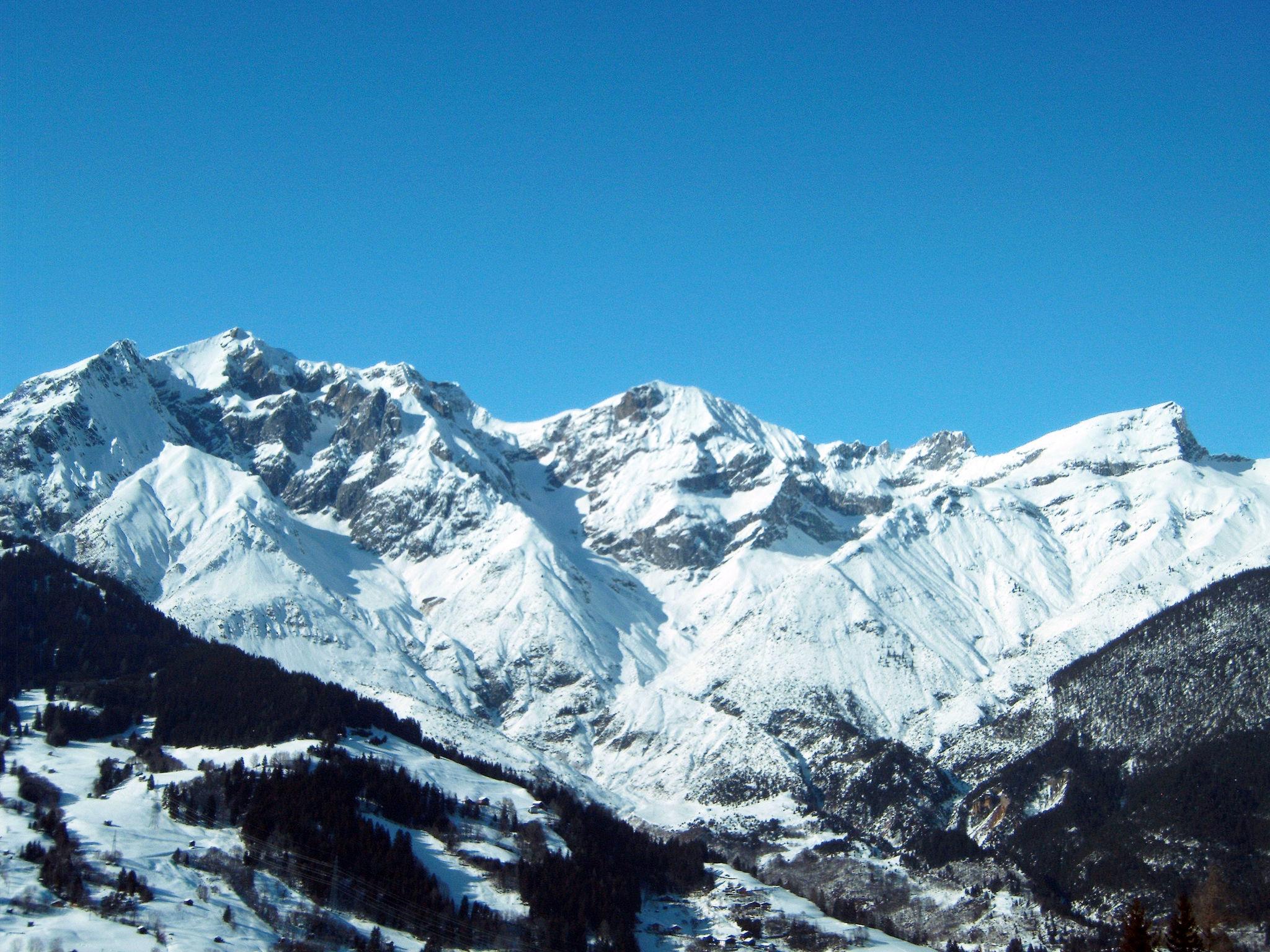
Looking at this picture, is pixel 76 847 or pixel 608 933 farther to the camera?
pixel 608 933

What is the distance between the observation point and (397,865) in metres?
192

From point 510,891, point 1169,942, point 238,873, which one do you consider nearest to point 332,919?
point 238,873

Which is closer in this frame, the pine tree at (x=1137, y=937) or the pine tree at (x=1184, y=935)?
the pine tree at (x=1184, y=935)

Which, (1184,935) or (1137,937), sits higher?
(1137,937)

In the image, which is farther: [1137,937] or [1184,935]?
[1137,937]

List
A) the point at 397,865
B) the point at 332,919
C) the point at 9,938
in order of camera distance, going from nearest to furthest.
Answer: the point at 9,938
the point at 332,919
the point at 397,865

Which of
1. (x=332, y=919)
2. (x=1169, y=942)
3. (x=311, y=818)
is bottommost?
(x=1169, y=942)

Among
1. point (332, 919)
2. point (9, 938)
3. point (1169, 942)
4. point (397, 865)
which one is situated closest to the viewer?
point (1169, 942)

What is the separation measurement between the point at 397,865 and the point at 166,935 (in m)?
37.3

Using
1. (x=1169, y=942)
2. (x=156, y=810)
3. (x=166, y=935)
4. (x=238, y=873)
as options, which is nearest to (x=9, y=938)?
(x=166, y=935)

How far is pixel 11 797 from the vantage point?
199m

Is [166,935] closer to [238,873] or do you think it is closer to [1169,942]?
[238,873]

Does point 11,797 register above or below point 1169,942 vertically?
above

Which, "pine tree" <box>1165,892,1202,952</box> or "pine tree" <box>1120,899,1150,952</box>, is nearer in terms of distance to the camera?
"pine tree" <box>1165,892,1202,952</box>
